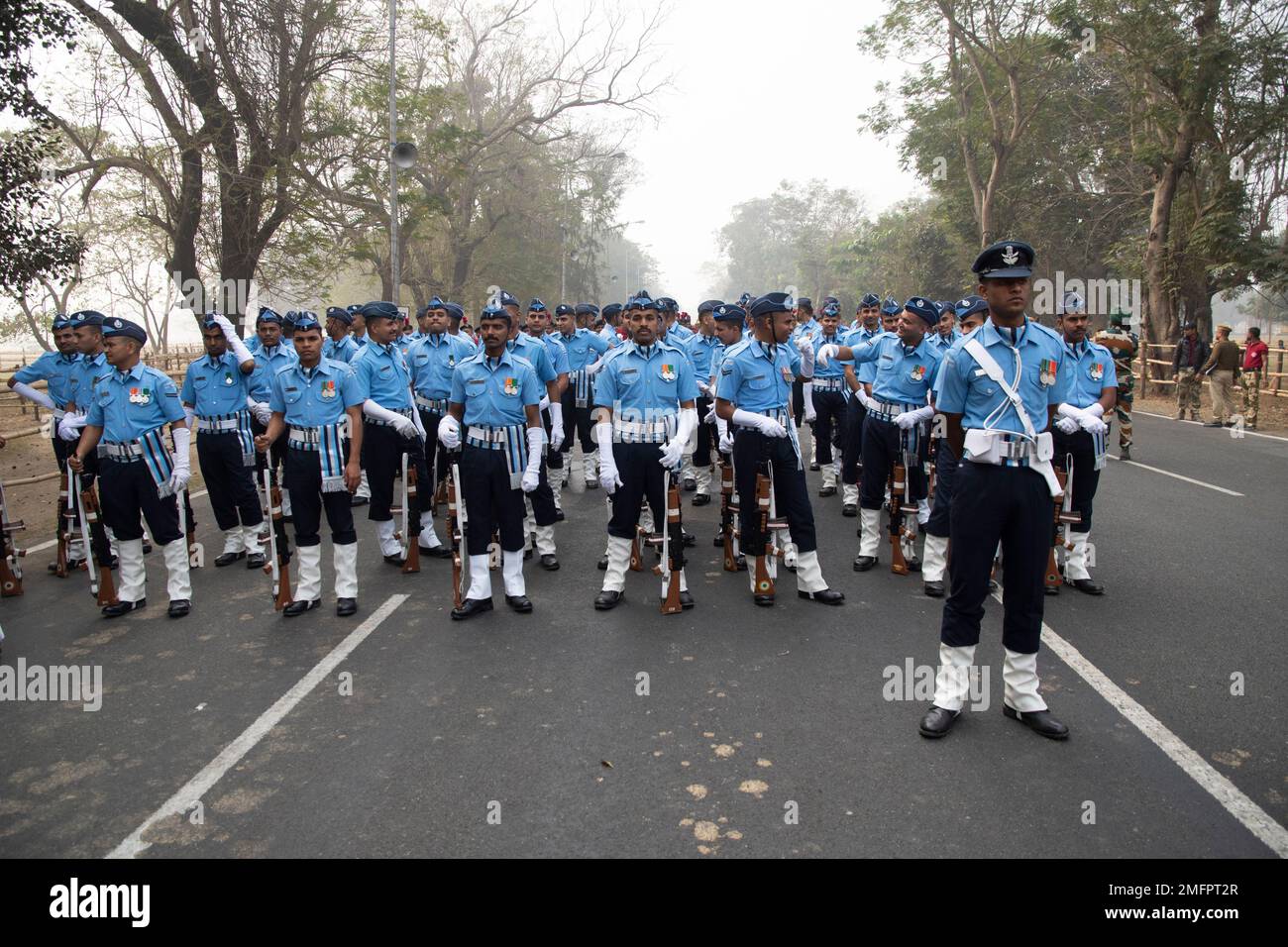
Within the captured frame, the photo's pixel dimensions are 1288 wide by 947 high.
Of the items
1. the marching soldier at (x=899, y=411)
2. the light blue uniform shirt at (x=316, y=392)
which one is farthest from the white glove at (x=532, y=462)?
the marching soldier at (x=899, y=411)

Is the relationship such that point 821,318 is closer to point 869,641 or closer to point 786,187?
point 869,641

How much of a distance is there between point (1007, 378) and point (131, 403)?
252 inches

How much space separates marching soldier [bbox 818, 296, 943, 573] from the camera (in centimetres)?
758

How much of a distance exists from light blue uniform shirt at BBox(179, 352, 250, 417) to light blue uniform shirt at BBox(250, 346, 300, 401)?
0.29m

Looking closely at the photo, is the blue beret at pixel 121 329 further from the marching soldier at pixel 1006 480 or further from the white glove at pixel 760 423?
the marching soldier at pixel 1006 480

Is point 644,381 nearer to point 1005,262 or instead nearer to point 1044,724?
point 1005,262

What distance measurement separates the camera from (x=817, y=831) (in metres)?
3.68

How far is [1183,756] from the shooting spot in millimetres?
4277

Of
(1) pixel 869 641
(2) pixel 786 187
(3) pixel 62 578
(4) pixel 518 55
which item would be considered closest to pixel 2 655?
(3) pixel 62 578

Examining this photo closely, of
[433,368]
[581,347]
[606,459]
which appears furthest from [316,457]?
[581,347]

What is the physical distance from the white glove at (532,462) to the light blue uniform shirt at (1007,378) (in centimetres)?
322

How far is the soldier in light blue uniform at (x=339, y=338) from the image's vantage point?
955 centimetres

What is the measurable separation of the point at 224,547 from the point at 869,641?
645 centimetres

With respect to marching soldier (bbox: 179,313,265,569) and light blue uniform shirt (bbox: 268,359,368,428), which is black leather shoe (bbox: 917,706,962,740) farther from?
marching soldier (bbox: 179,313,265,569)
